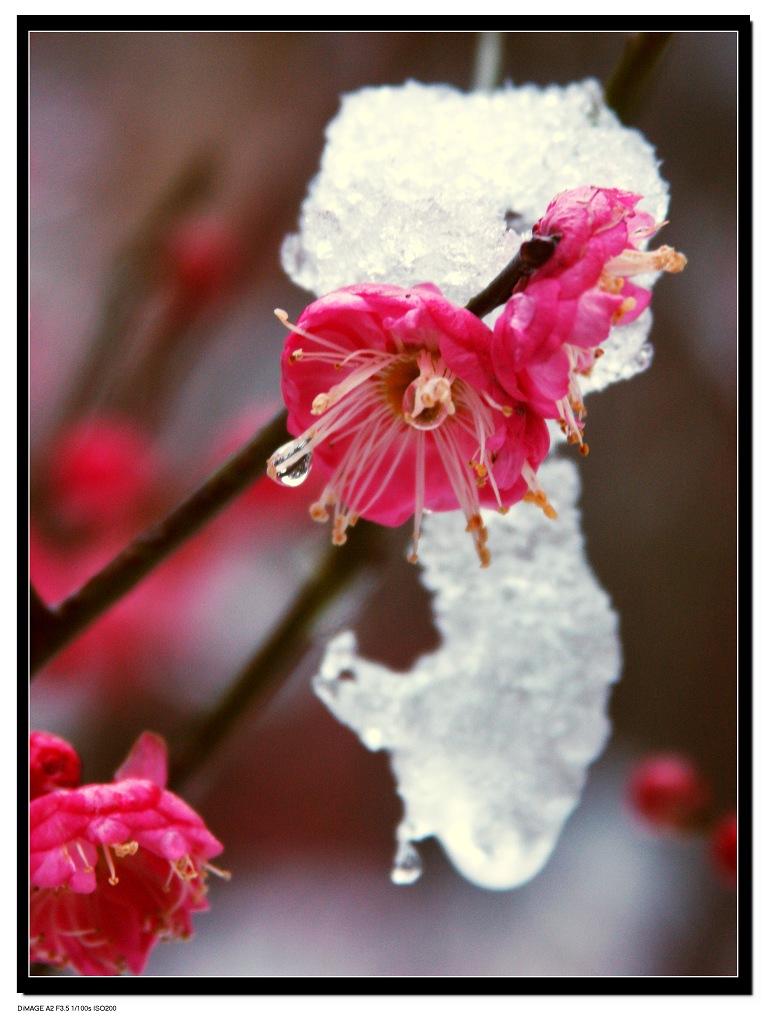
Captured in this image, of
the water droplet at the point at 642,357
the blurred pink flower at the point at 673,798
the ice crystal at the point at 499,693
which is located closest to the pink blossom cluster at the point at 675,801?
the blurred pink flower at the point at 673,798

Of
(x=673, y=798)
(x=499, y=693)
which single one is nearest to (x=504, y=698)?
(x=499, y=693)

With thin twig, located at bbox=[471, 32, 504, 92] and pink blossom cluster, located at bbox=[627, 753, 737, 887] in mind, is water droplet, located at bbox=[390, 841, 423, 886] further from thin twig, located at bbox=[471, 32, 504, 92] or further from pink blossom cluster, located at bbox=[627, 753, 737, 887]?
thin twig, located at bbox=[471, 32, 504, 92]

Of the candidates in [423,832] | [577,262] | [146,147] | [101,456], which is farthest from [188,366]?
[577,262]

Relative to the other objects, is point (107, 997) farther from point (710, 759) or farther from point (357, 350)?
point (710, 759)

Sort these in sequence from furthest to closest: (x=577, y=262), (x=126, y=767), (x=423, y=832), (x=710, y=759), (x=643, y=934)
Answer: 1. (x=643, y=934)
2. (x=710, y=759)
3. (x=423, y=832)
4. (x=126, y=767)
5. (x=577, y=262)

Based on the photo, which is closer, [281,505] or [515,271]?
[515,271]

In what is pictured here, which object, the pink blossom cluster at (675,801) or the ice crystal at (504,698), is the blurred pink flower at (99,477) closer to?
the ice crystal at (504,698)

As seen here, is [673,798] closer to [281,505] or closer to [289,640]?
[289,640]
